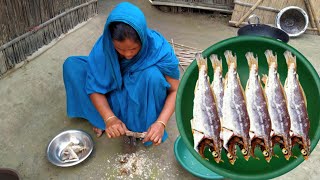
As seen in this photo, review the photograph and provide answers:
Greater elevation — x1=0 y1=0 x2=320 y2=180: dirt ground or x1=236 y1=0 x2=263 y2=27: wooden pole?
x1=236 y1=0 x2=263 y2=27: wooden pole

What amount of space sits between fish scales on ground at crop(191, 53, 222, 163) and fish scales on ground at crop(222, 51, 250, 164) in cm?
4

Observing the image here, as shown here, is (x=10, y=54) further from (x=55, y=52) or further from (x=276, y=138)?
(x=276, y=138)

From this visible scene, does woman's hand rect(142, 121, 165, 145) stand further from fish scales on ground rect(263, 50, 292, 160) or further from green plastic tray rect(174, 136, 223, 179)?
fish scales on ground rect(263, 50, 292, 160)

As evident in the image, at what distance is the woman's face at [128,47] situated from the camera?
6.66 ft

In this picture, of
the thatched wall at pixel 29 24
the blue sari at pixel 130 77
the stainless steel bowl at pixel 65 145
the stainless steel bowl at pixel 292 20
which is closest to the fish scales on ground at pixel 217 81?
the blue sari at pixel 130 77

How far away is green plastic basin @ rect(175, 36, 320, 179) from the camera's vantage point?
70.3 inches

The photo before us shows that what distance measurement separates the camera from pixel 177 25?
15.3 ft

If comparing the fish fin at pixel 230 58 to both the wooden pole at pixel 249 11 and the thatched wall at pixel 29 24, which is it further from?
the wooden pole at pixel 249 11

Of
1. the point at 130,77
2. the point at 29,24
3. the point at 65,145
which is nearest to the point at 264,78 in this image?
the point at 130,77

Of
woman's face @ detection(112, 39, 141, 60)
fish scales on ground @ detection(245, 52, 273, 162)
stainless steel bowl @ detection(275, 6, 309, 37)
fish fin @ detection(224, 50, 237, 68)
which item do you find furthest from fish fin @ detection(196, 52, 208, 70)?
stainless steel bowl @ detection(275, 6, 309, 37)

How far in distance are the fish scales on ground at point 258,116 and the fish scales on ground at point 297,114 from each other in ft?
0.42

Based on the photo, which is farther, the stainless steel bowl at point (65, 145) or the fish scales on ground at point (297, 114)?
the stainless steel bowl at point (65, 145)

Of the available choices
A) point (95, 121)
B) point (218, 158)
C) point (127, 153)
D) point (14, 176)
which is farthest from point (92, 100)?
point (218, 158)

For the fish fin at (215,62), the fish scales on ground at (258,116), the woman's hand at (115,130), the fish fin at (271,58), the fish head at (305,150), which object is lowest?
the woman's hand at (115,130)
